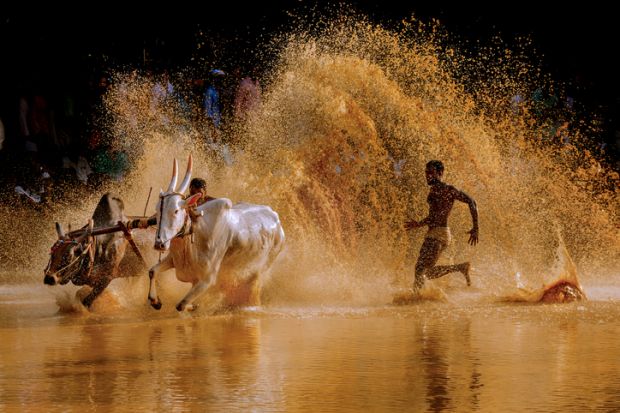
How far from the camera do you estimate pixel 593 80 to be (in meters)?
20.9

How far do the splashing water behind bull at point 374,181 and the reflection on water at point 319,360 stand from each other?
78.2 inches

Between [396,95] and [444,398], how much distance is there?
9.41m

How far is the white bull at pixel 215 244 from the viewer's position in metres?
10.2

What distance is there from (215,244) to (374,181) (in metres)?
5.47

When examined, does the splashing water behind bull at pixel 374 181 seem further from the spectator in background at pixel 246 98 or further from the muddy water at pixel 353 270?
the spectator in background at pixel 246 98

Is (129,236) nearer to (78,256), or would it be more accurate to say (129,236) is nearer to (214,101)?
(78,256)

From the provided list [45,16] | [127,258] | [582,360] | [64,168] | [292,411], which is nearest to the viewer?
[292,411]

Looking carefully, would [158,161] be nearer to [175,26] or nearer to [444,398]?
[175,26]

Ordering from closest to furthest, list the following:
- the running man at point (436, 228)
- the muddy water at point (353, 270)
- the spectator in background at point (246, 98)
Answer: the muddy water at point (353, 270) → the running man at point (436, 228) → the spectator in background at point (246, 98)

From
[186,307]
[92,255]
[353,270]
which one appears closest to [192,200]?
[186,307]

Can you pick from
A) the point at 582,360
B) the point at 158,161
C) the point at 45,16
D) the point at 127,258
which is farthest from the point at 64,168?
the point at 582,360

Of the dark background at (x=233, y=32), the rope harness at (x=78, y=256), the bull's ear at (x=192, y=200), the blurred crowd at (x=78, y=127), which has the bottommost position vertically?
the rope harness at (x=78, y=256)

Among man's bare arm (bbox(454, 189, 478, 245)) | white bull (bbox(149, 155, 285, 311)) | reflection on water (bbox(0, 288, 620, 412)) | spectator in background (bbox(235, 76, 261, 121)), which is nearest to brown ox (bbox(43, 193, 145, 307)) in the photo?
reflection on water (bbox(0, 288, 620, 412))

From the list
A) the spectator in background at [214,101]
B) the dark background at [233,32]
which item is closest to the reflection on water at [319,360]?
the spectator in background at [214,101]
